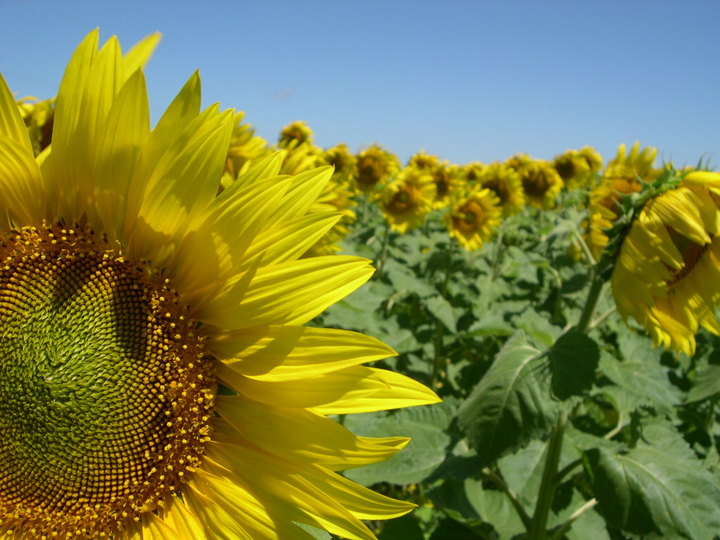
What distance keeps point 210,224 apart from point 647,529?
1905 millimetres

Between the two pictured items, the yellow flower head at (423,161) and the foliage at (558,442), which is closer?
the foliage at (558,442)

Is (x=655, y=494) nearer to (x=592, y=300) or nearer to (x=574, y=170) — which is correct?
(x=592, y=300)

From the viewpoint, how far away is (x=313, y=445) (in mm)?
1179

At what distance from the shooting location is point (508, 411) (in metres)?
2.08

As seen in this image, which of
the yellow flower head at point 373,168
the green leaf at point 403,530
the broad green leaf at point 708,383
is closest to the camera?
the green leaf at point 403,530

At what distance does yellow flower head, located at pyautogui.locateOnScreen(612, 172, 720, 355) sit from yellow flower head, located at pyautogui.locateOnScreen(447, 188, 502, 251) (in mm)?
4433

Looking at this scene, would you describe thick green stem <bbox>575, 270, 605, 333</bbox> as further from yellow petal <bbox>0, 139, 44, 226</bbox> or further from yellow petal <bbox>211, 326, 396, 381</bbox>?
yellow petal <bbox>0, 139, 44, 226</bbox>

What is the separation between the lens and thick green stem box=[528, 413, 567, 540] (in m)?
2.39

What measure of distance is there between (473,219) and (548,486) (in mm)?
4953

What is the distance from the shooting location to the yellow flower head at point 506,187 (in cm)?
786

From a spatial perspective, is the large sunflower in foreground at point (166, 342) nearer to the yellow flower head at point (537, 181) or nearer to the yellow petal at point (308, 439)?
the yellow petal at point (308, 439)

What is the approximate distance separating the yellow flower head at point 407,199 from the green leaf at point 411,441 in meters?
4.98

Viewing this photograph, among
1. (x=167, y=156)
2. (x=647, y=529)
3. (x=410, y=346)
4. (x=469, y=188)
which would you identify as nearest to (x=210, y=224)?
(x=167, y=156)

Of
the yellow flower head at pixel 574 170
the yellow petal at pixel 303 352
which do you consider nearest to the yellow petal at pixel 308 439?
the yellow petal at pixel 303 352
